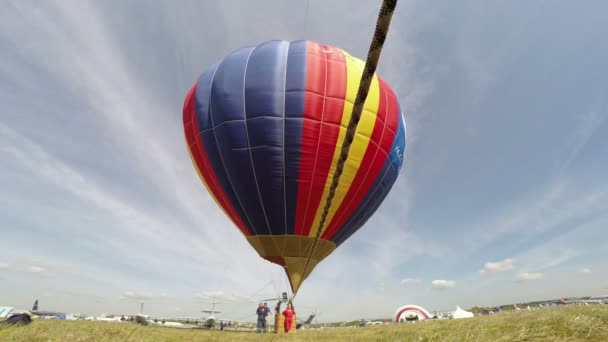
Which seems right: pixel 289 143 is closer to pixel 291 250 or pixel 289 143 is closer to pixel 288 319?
pixel 291 250

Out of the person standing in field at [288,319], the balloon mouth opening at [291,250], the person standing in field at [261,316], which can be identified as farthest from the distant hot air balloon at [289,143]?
the person standing in field at [261,316]

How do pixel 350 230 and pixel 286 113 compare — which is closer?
pixel 286 113

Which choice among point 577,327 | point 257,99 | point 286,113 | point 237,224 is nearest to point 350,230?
point 237,224

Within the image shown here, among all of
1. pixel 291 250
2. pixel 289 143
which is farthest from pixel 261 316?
pixel 289 143

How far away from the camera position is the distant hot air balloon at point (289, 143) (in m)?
20.8

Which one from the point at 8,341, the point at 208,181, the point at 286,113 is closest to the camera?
the point at 8,341

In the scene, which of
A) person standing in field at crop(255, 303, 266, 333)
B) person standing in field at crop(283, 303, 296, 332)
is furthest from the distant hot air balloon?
person standing in field at crop(255, 303, 266, 333)

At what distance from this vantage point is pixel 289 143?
2066 centimetres

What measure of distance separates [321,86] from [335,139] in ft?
12.5

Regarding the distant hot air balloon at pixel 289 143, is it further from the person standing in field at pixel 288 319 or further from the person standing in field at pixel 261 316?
the person standing in field at pixel 261 316

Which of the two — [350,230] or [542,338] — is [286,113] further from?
[542,338]

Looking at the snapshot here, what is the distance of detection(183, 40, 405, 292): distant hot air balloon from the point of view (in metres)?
20.8

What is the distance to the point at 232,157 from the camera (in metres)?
21.3

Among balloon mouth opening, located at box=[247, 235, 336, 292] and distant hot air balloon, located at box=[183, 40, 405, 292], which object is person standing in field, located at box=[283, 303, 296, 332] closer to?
balloon mouth opening, located at box=[247, 235, 336, 292]
